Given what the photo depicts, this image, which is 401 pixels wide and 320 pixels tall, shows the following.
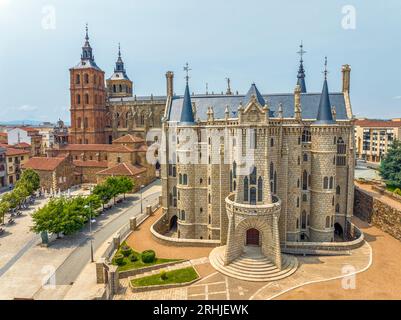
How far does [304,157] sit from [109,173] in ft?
147

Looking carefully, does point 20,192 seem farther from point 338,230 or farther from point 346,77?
point 346,77

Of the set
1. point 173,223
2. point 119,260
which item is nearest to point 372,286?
point 119,260

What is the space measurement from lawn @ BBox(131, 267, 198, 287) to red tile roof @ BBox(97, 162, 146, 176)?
126 ft

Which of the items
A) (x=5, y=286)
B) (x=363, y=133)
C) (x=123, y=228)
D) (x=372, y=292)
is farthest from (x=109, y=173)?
(x=363, y=133)

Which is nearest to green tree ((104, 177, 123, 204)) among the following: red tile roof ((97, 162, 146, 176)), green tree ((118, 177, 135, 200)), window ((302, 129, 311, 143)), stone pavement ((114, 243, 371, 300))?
green tree ((118, 177, 135, 200))

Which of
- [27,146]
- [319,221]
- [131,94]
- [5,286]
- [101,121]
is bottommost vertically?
[5,286]

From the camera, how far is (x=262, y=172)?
1282 inches

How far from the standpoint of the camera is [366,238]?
A: 39.1 metres

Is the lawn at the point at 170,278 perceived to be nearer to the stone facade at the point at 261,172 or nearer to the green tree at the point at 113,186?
the stone facade at the point at 261,172

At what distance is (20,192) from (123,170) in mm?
21105

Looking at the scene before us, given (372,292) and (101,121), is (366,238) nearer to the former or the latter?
(372,292)

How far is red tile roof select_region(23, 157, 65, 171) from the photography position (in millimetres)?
66938

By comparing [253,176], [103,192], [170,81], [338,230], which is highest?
[170,81]

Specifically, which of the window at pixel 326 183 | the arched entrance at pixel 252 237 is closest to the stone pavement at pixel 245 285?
the arched entrance at pixel 252 237
